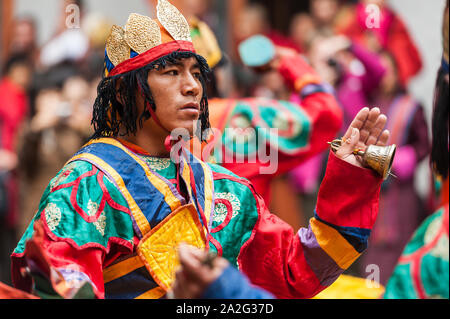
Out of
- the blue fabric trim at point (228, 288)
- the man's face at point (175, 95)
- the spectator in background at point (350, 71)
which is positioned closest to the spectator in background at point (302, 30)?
the spectator in background at point (350, 71)

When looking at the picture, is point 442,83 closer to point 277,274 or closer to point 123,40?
point 277,274

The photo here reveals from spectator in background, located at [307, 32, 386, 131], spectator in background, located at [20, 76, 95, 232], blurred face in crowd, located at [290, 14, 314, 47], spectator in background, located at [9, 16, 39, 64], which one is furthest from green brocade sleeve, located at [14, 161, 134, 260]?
spectator in background, located at [9, 16, 39, 64]

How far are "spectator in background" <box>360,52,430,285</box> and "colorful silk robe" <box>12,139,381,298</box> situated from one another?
3.22m

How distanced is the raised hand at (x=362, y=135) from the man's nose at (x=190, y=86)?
0.51 meters

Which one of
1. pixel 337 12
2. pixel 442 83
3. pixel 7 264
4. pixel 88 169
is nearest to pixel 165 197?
pixel 88 169

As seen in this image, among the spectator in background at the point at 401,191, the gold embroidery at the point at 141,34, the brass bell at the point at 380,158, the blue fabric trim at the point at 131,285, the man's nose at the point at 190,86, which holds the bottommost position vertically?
the spectator in background at the point at 401,191

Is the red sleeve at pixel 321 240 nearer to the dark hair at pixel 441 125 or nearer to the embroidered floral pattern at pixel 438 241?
the embroidered floral pattern at pixel 438 241

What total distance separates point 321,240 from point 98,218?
0.78 meters

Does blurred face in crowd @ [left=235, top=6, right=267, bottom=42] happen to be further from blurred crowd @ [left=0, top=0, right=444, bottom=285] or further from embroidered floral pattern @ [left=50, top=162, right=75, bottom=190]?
embroidered floral pattern @ [left=50, top=162, right=75, bottom=190]

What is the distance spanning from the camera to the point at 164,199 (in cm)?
262

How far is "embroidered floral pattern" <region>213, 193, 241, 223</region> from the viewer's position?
278cm

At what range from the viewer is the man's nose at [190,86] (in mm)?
2672

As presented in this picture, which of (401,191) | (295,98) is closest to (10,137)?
(295,98)

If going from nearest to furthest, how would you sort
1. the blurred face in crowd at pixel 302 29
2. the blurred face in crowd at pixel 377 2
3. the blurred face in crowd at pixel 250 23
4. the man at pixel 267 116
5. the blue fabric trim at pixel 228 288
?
1. the blue fabric trim at pixel 228 288
2. the man at pixel 267 116
3. the blurred face in crowd at pixel 377 2
4. the blurred face in crowd at pixel 302 29
5. the blurred face in crowd at pixel 250 23
